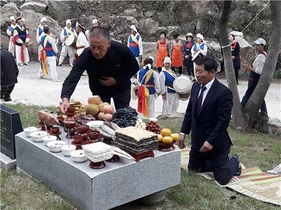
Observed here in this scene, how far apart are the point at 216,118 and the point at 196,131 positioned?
11.6 inches

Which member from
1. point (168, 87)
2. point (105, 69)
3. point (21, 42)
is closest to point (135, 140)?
point (105, 69)

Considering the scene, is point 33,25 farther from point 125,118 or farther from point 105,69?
point 125,118

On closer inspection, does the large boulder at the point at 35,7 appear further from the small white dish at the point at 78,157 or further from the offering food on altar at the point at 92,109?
the small white dish at the point at 78,157

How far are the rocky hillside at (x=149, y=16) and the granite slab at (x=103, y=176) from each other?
12.8 metres

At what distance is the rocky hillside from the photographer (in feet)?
58.9

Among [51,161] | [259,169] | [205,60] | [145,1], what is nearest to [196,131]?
[205,60]

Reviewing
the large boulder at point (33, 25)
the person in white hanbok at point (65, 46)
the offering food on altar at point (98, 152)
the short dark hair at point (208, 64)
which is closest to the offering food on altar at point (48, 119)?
the offering food on altar at point (98, 152)

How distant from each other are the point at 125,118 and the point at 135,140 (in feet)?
2.67

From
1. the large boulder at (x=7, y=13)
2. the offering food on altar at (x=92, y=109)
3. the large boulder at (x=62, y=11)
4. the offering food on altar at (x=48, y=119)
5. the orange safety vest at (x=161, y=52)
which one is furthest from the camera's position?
the large boulder at (x=62, y=11)

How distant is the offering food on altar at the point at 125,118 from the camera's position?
463cm

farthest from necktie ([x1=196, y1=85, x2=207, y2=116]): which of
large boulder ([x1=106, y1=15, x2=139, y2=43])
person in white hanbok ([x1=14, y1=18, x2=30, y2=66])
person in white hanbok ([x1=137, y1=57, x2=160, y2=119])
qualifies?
large boulder ([x1=106, y1=15, x2=139, y2=43])

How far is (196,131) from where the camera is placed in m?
5.11

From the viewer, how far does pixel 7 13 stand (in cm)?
1892

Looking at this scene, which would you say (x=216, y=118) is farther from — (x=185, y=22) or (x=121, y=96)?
(x=185, y=22)
